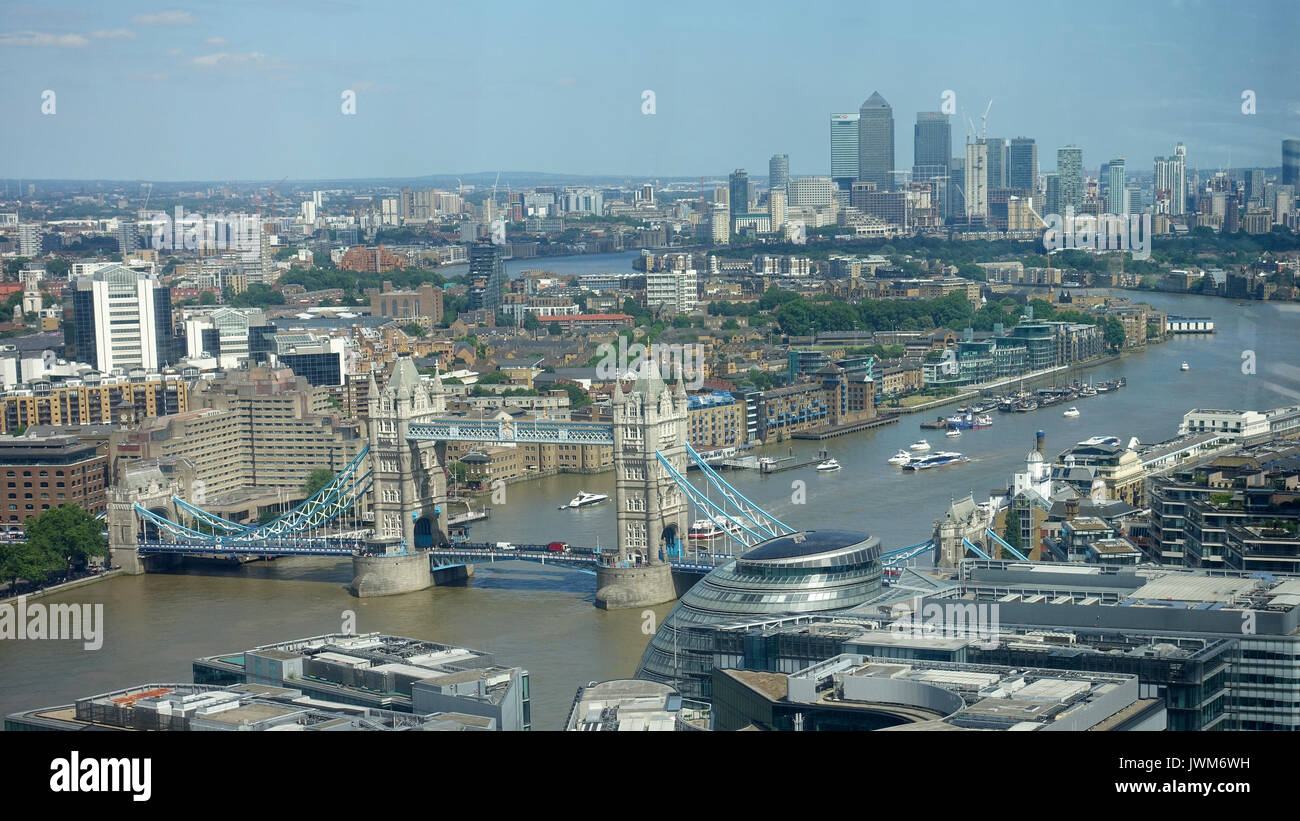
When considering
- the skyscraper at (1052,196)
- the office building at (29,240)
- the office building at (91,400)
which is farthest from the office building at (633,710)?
the skyscraper at (1052,196)

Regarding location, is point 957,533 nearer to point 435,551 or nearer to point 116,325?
point 435,551

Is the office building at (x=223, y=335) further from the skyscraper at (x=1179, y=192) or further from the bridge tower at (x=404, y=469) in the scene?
the skyscraper at (x=1179, y=192)

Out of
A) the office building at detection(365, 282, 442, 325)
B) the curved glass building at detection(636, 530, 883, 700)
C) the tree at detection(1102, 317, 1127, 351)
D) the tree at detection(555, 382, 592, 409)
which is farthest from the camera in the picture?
the office building at detection(365, 282, 442, 325)

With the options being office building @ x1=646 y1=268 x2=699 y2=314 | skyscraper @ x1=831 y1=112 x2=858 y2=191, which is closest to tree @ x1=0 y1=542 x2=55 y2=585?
office building @ x1=646 y1=268 x2=699 y2=314

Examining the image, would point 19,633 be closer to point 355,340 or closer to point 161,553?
point 161,553

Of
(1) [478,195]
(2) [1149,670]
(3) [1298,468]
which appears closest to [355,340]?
(3) [1298,468]

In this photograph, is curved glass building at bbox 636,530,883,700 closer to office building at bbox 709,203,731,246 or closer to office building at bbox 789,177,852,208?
office building at bbox 709,203,731,246

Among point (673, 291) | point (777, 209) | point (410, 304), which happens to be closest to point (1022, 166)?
point (777, 209)
